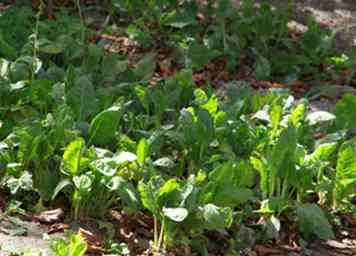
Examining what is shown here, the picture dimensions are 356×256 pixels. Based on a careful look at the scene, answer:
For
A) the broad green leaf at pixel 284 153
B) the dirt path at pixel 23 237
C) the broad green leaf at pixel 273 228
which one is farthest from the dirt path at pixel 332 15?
the dirt path at pixel 23 237

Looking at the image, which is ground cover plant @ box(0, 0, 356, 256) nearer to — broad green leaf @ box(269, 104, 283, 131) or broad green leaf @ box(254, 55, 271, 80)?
broad green leaf @ box(269, 104, 283, 131)

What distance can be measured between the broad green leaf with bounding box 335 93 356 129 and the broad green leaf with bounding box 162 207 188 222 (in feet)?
5.37

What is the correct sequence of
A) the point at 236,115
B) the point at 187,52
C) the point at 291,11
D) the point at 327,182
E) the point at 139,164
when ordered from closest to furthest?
1. the point at 139,164
2. the point at 327,182
3. the point at 236,115
4. the point at 187,52
5. the point at 291,11

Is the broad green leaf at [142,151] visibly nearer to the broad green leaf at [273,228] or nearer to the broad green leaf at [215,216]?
the broad green leaf at [215,216]

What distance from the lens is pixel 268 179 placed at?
4.54 meters

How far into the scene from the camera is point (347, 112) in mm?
5211

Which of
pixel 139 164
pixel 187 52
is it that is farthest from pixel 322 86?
pixel 139 164

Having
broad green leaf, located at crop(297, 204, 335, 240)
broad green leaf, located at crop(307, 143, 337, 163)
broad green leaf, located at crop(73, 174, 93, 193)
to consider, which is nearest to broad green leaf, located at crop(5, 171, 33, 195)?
broad green leaf, located at crop(73, 174, 93, 193)

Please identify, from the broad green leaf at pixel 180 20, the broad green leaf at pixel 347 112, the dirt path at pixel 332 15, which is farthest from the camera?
the dirt path at pixel 332 15

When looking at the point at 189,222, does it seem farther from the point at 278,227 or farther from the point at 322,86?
the point at 322,86

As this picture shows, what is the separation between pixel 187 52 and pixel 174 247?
8.45 feet

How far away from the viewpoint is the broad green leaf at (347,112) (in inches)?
204

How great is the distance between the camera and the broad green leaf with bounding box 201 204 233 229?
12.9 feet

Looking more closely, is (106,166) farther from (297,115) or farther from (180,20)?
(180,20)
